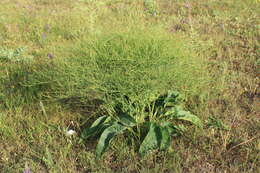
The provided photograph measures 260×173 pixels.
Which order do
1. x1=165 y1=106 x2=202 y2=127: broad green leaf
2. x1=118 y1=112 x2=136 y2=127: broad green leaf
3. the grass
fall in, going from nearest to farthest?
the grass < x1=118 y1=112 x2=136 y2=127: broad green leaf < x1=165 y1=106 x2=202 y2=127: broad green leaf

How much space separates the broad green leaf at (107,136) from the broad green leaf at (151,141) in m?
0.19

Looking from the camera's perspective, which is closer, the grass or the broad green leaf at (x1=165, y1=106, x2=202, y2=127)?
the grass

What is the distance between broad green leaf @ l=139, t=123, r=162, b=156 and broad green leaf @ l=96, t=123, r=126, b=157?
0.19 m

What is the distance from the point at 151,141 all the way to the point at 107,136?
0.33m

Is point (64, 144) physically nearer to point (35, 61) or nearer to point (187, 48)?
point (187, 48)

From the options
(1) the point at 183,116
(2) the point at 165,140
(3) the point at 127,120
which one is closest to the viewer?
(2) the point at 165,140

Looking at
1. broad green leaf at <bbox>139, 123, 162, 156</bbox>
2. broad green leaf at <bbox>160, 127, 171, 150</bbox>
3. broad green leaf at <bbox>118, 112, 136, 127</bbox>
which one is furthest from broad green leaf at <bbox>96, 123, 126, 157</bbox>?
broad green leaf at <bbox>160, 127, 171, 150</bbox>

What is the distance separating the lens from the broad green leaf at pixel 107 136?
183 centimetres

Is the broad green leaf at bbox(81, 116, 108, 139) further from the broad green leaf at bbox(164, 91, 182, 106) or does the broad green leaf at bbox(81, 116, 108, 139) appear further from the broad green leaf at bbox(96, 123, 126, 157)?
the broad green leaf at bbox(164, 91, 182, 106)

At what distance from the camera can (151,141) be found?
72.6 inches

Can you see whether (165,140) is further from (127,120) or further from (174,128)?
(127,120)

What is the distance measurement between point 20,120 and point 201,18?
13.8 ft

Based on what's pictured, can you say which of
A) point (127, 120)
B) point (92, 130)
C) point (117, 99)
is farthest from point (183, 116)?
point (92, 130)

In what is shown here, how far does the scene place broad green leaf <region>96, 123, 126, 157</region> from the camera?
1827 millimetres
